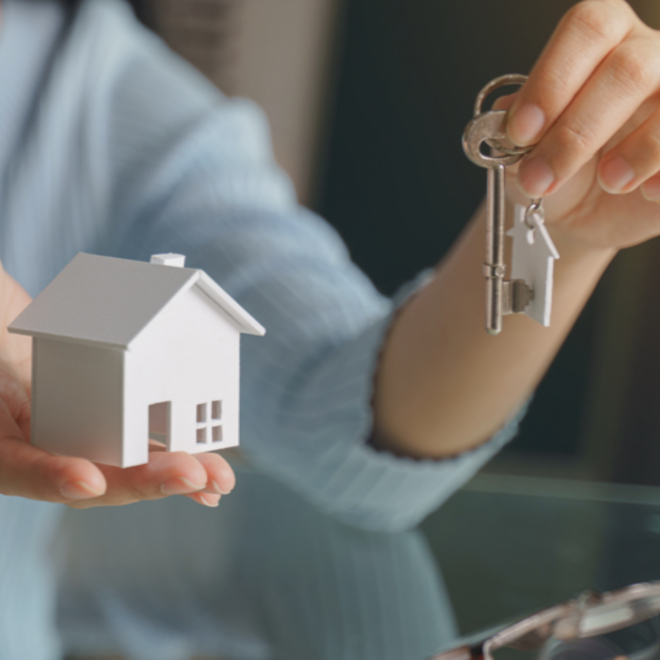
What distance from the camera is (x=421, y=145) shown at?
104cm

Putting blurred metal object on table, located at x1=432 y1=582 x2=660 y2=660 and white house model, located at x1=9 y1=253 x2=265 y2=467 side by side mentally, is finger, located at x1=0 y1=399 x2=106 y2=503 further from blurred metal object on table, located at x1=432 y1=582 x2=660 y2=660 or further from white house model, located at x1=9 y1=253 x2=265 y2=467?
blurred metal object on table, located at x1=432 y1=582 x2=660 y2=660

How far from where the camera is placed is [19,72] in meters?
0.61

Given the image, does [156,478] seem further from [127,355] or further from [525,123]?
[525,123]

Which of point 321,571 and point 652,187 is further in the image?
point 321,571

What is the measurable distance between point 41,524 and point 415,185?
72cm

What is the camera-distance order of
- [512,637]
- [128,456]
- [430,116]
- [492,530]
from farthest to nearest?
[430,116], [492,530], [512,637], [128,456]

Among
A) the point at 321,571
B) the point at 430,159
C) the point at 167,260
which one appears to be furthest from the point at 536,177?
the point at 430,159

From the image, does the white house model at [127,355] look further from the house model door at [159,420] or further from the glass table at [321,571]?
the glass table at [321,571]

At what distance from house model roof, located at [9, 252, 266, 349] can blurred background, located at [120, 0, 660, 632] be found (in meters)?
0.81

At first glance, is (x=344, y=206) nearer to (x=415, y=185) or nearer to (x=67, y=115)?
(x=415, y=185)

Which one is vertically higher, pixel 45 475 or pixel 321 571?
pixel 45 475

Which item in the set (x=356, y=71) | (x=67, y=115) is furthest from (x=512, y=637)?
(x=356, y=71)

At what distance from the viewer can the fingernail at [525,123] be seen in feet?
0.83

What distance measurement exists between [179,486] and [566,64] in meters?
0.19
